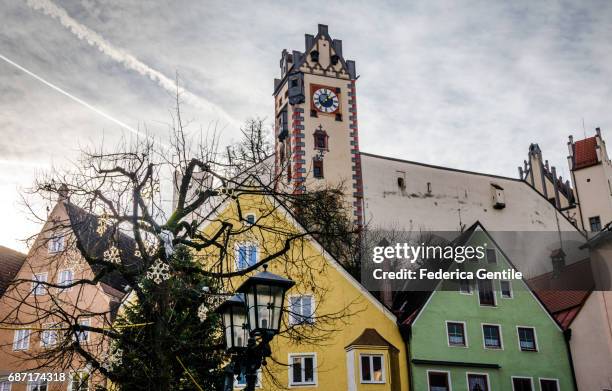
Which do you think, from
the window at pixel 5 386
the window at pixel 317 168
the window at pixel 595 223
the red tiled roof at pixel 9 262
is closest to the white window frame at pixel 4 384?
the window at pixel 5 386

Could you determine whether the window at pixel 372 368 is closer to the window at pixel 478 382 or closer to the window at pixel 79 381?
the window at pixel 478 382

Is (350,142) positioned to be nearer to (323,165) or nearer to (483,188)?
(323,165)

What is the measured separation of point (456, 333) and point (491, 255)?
4253 millimetres

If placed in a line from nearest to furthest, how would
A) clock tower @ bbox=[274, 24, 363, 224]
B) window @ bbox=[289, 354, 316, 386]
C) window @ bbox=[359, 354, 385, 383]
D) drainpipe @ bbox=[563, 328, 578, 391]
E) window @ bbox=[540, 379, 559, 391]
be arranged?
window @ bbox=[289, 354, 316, 386] → window @ bbox=[359, 354, 385, 383] → window @ bbox=[540, 379, 559, 391] → drainpipe @ bbox=[563, 328, 578, 391] → clock tower @ bbox=[274, 24, 363, 224]

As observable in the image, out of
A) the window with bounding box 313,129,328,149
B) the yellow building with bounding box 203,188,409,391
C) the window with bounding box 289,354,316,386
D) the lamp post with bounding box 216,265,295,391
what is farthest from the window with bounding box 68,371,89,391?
the window with bounding box 313,129,328,149

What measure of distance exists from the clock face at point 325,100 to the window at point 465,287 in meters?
25.3

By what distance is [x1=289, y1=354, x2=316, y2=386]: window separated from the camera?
2565 centimetres

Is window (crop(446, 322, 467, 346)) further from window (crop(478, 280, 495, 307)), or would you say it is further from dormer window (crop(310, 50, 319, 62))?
A: dormer window (crop(310, 50, 319, 62))

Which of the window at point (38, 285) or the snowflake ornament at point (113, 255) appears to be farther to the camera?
the snowflake ornament at point (113, 255)

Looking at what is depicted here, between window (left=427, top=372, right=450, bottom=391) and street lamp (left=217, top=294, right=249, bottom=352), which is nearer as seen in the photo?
street lamp (left=217, top=294, right=249, bottom=352)

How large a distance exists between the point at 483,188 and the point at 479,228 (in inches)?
1245

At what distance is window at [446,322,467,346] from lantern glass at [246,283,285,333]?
20160 millimetres

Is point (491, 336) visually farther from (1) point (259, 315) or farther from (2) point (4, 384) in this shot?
(1) point (259, 315)

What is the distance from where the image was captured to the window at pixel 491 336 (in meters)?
28.5
